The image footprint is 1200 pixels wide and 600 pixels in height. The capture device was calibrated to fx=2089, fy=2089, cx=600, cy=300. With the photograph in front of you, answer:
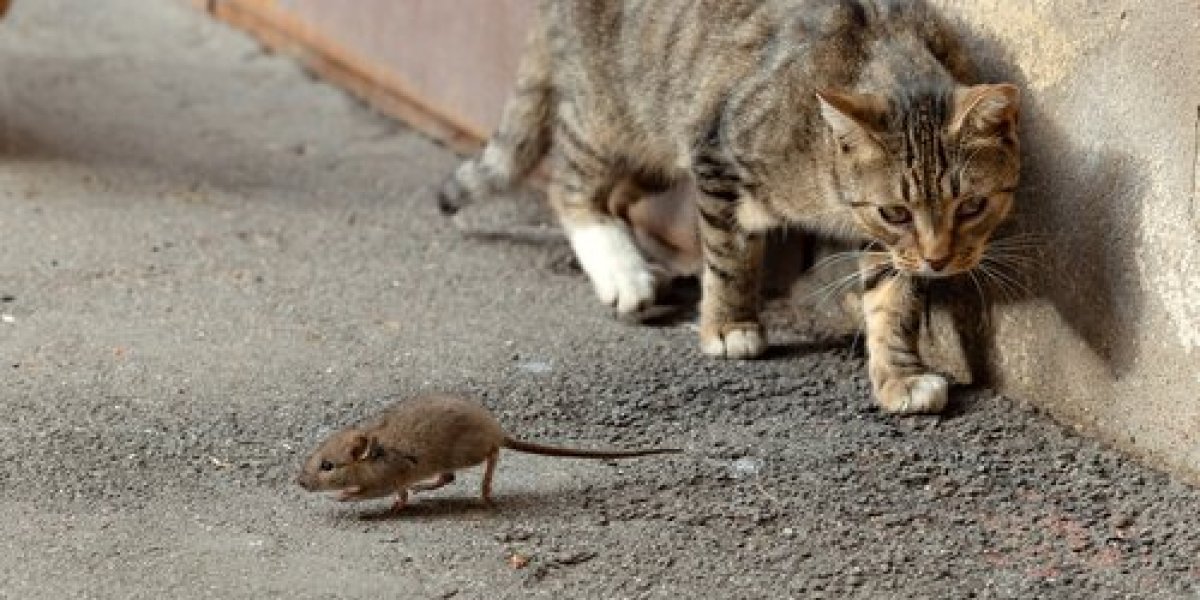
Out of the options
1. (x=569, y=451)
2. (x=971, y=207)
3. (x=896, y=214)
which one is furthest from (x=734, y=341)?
(x=569, y=451)

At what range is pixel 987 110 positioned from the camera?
16.4ft

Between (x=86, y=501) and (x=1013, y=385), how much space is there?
2393 millimetres

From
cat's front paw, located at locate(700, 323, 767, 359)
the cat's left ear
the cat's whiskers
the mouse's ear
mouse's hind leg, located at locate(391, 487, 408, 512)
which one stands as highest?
the cat's left ear

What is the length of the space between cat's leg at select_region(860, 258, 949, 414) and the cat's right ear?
17.9 inches

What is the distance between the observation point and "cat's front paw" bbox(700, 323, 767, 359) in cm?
583

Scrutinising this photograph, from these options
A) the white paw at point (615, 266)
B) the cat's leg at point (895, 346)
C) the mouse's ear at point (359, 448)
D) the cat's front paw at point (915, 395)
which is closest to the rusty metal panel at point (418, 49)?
the white paw at point (615, 266)

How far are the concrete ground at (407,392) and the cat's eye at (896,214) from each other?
20.5 inches

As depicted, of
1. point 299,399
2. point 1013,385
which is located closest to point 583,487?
point 299,399

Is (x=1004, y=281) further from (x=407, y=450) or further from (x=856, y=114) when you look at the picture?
(x=407, y=450)

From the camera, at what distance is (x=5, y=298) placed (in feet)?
20.0

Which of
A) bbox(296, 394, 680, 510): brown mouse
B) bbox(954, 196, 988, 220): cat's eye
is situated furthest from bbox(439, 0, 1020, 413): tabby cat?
bbox(296, 394, 680, 510): brown mouse

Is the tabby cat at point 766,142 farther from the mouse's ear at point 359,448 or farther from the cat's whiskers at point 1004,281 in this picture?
the mouse's ear at point 359,448

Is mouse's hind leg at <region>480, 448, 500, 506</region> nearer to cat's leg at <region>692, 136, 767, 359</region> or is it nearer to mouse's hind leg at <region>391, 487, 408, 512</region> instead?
mouse's hind leg at <region>391, 487, 408, 512</region>

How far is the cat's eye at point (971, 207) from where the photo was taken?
5148 millimetres
